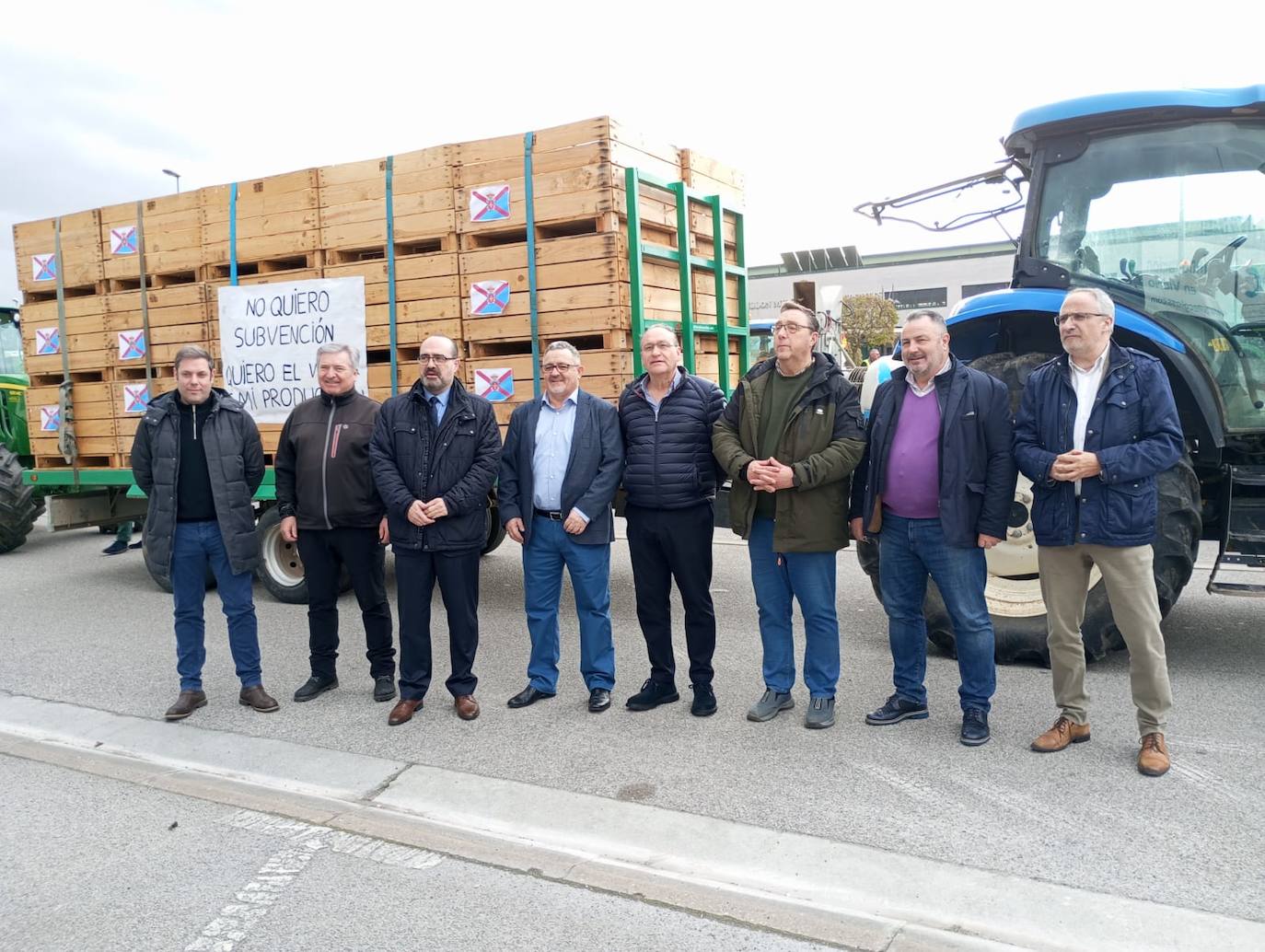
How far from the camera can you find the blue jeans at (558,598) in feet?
15.7

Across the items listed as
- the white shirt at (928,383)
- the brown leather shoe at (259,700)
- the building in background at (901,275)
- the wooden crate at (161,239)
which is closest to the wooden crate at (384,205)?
the wooden crate at (161,239)

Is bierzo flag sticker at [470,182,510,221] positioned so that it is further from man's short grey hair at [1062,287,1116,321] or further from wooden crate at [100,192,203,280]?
man's short grey hair at [1062,287,1116,321]

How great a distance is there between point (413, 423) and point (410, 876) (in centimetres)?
221

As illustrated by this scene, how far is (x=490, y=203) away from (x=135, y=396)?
3.58m

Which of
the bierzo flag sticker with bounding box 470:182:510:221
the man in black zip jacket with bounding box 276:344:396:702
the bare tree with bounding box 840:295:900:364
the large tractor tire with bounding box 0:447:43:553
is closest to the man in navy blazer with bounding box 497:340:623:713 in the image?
the man in black zip jacket with bounding box 276:344:396:702

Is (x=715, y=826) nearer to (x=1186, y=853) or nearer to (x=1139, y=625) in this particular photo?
(x=1186, y=853)

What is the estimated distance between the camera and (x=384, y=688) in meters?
5.05

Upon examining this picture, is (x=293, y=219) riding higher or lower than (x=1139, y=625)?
higher

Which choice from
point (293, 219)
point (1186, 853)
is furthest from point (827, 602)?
point (293, 219)

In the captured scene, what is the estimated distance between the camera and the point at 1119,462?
3740 millimetres

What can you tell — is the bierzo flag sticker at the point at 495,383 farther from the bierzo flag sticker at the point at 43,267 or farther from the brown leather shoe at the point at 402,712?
the bierzo flag sticker at the point at 43,267

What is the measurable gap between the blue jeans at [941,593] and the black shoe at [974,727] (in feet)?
0.08

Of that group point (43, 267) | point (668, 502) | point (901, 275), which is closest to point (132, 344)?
point (43, 267)

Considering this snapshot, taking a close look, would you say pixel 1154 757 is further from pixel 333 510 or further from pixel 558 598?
pixel 333 510
